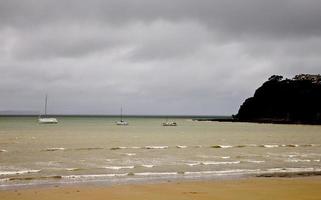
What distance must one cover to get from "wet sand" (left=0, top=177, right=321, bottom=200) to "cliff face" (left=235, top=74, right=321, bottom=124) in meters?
153

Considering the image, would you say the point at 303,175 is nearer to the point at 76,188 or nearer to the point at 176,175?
the point at 176,175

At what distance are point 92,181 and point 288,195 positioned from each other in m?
8.36

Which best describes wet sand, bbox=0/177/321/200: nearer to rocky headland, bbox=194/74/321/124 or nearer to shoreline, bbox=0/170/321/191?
shoreline, bbox=0/170/321/191

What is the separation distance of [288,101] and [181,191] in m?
172

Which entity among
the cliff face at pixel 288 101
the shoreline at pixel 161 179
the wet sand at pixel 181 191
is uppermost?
the cliff face at pixel 288 101

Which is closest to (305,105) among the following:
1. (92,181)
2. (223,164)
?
(223,164)

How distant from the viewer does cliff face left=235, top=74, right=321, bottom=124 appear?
171 meters

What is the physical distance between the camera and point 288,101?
17950cm

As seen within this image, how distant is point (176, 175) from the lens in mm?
21453

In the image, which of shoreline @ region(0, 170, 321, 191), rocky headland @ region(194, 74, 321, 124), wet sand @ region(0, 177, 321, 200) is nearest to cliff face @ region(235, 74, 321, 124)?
rocky headland @ region(194, 74, 321, 124)

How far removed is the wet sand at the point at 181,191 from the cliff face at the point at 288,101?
153 metres

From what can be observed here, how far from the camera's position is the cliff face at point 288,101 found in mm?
171125

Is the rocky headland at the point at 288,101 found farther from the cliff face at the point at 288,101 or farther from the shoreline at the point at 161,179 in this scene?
the shoreline at the point at 161,179

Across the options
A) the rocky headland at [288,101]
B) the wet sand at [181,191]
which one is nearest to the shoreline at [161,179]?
the wet sand at [181,191]
